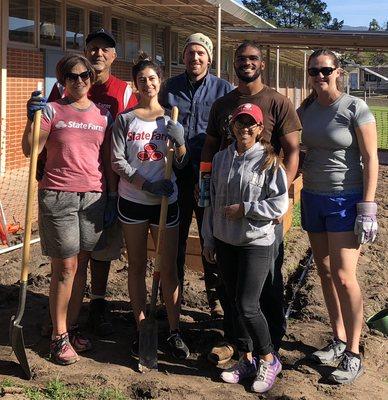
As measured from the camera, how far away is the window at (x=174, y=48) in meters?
20.4

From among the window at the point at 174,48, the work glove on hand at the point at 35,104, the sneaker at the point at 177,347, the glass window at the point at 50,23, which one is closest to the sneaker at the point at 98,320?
the sneaker at the point at 177,347

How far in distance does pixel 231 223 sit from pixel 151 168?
69cm

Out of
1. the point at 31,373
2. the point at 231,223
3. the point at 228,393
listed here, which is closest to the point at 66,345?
the point at 31,373

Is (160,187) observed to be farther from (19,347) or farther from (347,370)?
(347,370)

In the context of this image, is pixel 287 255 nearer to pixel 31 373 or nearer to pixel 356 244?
pixel 356 244

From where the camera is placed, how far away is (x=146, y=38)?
18344mm

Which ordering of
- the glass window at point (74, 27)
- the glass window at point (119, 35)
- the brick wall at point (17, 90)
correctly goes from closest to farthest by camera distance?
the brick wall at point (17, 90) → the glass window at point (74, 27) → the glass window at point (119, 35)

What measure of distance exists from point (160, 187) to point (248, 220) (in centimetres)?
62

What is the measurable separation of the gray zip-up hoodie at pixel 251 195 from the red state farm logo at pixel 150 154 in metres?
0.49

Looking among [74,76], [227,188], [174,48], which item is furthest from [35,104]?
[174,48]

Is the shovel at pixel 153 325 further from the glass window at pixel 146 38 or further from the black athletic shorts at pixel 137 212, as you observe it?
the glass window at pixel 146 38

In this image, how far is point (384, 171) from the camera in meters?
13.7

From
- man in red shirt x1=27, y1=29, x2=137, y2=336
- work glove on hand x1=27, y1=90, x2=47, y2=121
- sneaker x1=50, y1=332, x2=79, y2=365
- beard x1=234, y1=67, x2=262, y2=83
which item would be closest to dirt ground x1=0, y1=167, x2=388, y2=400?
sneaker x1=50, y1=332, x2=79, y2=365

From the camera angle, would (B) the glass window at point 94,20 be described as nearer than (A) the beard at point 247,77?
No
